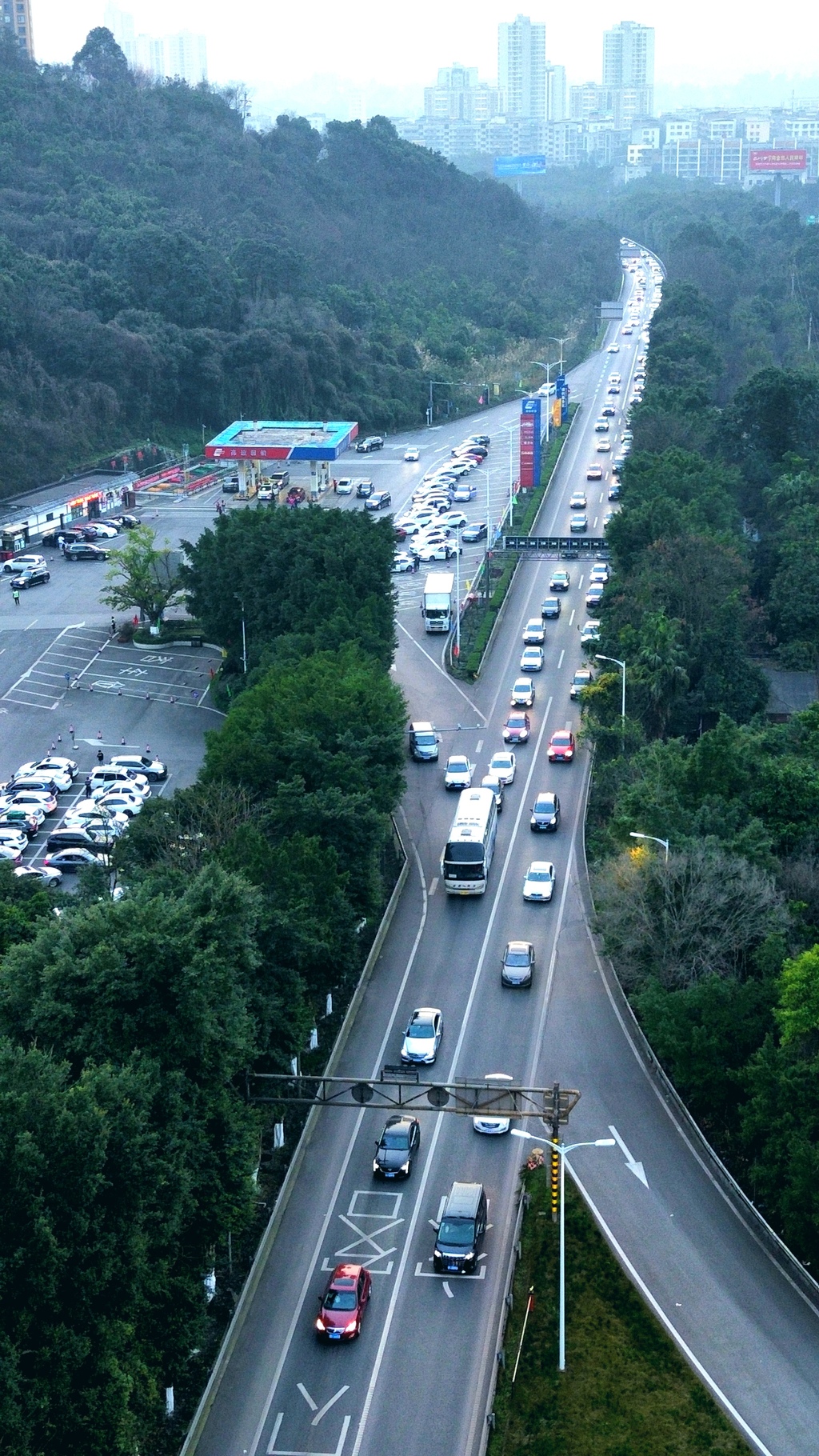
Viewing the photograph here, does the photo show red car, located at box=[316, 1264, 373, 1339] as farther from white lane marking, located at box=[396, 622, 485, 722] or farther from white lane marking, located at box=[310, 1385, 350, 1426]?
white lane marking, located at box=[396, 622, 485, 722]

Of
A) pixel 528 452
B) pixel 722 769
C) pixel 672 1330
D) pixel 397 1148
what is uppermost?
pixel 722 769

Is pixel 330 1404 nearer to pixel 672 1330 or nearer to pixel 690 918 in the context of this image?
pixel 672 1330

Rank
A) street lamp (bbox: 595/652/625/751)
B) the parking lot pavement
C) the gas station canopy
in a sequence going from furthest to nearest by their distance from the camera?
1. the gas station canopy
2. the parking lot pavement
3. street lamp (bbox: 595/652/625/751)

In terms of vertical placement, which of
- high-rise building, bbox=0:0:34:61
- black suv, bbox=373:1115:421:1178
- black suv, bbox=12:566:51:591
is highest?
high-rise building, bbox=0:0:34:61

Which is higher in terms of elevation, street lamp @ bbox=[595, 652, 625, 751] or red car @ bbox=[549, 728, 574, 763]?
street lamp @ bbox=[595, 652, 625, 751]

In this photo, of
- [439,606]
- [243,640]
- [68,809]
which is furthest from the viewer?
[439,606]

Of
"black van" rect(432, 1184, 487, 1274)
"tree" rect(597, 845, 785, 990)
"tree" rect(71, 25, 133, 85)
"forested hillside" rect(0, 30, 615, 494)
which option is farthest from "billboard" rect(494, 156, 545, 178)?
"black van" rect(432, 1184, 487, 1274)

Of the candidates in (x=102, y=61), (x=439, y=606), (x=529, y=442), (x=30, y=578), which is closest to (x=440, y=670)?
(x=439, y=606)
